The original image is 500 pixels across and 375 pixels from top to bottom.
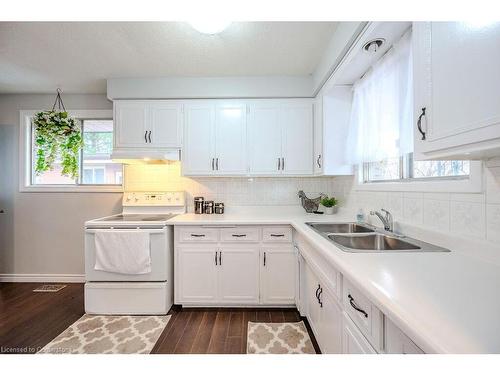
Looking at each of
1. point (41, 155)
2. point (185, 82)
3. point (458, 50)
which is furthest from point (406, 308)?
point (41, 155)

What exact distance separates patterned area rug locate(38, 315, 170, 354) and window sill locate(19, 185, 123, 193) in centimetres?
151

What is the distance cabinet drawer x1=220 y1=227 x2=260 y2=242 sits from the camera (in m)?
2.40

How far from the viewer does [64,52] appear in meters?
2.26

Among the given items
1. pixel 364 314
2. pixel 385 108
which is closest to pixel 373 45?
pixel 385 108

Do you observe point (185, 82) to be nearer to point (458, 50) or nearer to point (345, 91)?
point (345, 91)

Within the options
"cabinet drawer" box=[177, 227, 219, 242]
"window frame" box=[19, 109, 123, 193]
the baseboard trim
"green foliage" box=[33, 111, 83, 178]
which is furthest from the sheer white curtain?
the baseboard trim

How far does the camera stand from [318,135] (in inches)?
104

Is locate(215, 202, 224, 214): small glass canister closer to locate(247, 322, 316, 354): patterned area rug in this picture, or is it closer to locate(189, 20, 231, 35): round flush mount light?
locate(247, 322, 316, 354): patterned area rug

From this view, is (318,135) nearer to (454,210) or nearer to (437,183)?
(437,183)

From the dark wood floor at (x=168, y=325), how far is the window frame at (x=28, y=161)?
1.28 metres

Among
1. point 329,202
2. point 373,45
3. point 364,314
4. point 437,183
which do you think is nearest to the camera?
point 364,314

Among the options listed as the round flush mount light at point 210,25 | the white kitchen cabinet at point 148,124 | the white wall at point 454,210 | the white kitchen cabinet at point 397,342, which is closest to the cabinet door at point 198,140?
the white kitchen cabinet at point 148,124

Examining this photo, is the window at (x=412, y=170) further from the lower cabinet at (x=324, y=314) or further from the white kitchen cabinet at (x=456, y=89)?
the lower cabinet at (x=324, y=314)

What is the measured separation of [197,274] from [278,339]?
3.13 feet
